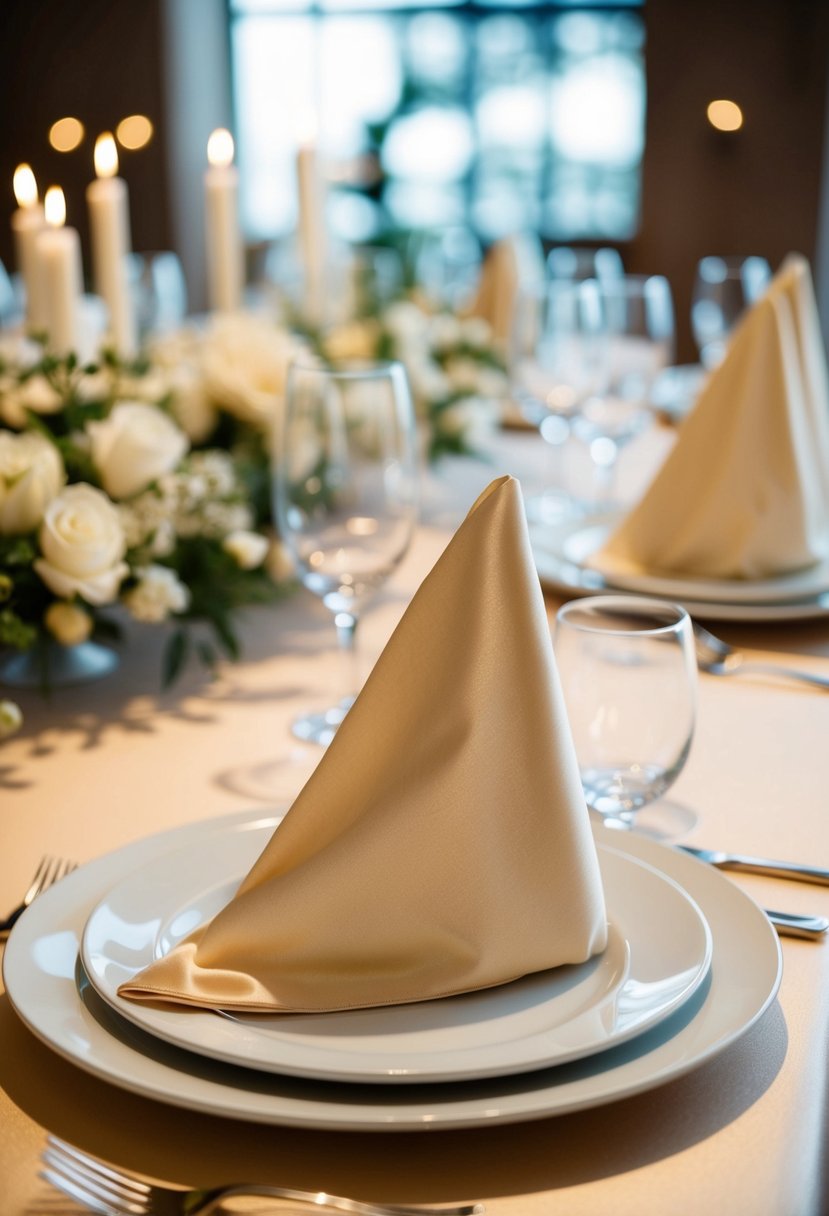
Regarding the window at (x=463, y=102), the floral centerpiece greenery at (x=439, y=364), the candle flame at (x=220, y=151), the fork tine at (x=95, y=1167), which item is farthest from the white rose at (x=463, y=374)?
the window at (x=463, y=102)

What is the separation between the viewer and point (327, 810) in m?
0.67

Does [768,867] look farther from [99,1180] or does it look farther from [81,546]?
[81,546]

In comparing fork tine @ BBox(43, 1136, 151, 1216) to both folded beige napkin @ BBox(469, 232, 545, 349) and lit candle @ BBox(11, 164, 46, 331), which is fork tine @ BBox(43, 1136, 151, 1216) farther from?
folded beige napkin @ BBox(469, 232, 545, 349)

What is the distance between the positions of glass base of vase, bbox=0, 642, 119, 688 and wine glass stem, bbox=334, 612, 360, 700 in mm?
259

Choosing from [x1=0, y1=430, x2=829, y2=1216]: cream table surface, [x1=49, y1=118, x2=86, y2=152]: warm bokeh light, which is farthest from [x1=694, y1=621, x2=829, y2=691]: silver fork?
[x1=49, y1=118, x2=86, y2=152]: warm bokeh light

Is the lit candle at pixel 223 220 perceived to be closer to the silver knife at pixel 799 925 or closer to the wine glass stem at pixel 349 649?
the wine glass stem at pixel 349 649

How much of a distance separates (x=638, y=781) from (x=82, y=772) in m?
0.43

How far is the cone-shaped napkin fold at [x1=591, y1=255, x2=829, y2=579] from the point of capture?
1.31m

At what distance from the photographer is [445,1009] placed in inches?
24.9

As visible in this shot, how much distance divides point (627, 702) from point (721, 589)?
47 centimetres

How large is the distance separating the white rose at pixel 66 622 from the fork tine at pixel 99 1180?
2.06 feet

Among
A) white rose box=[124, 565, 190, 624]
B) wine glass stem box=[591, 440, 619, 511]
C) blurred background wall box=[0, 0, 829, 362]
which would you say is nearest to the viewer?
white rose box=[124, 565, 190, 624]

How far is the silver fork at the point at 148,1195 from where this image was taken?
0.52 meters

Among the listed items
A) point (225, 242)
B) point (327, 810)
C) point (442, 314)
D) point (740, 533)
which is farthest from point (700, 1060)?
point (442, 314)
